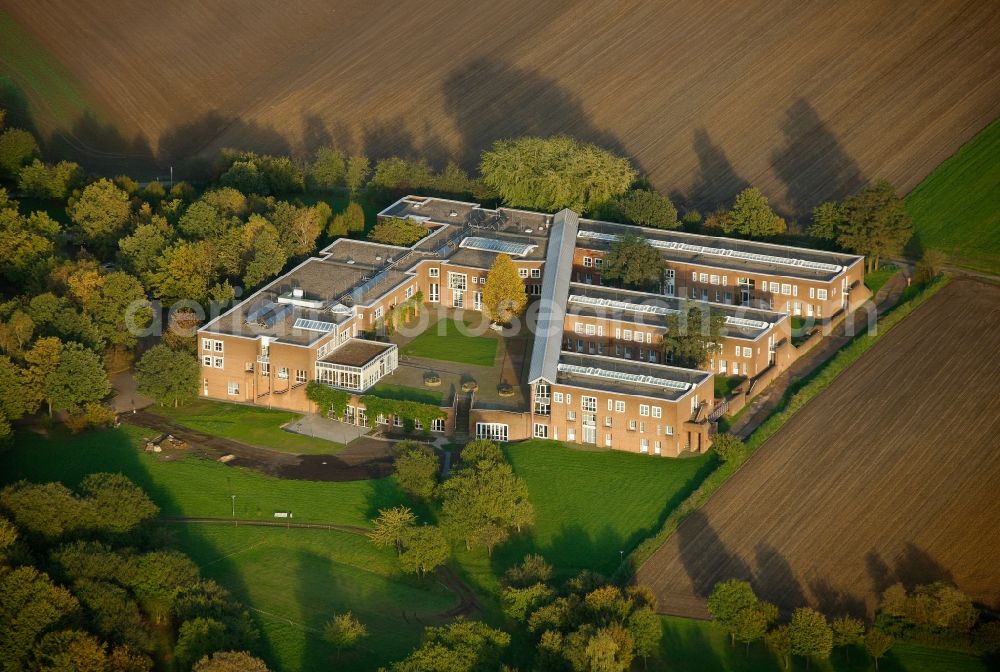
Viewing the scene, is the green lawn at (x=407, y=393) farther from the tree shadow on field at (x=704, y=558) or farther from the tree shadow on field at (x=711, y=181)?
the tree shadow on field at (x=711, y=181)

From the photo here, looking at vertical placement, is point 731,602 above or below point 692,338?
below

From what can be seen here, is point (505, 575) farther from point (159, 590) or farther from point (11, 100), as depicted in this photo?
point (11, 100)

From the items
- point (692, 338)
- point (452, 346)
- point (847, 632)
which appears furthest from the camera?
point (452, 346)

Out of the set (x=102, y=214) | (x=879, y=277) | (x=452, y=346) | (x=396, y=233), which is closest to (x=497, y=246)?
(x=396, y=233)

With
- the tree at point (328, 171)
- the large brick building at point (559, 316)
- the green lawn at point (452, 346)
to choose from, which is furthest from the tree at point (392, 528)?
the tree at point (328, 171)

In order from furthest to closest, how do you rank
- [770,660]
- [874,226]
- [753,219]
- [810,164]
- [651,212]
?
[810,164] < [651,212] < [753,219] < [874,226] < [770,660]

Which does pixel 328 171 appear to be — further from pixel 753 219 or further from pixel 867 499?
pixel 867 499

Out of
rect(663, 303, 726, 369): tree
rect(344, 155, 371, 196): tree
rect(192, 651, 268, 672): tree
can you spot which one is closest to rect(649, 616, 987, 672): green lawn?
rect(192, 651, 268, 672): tree
